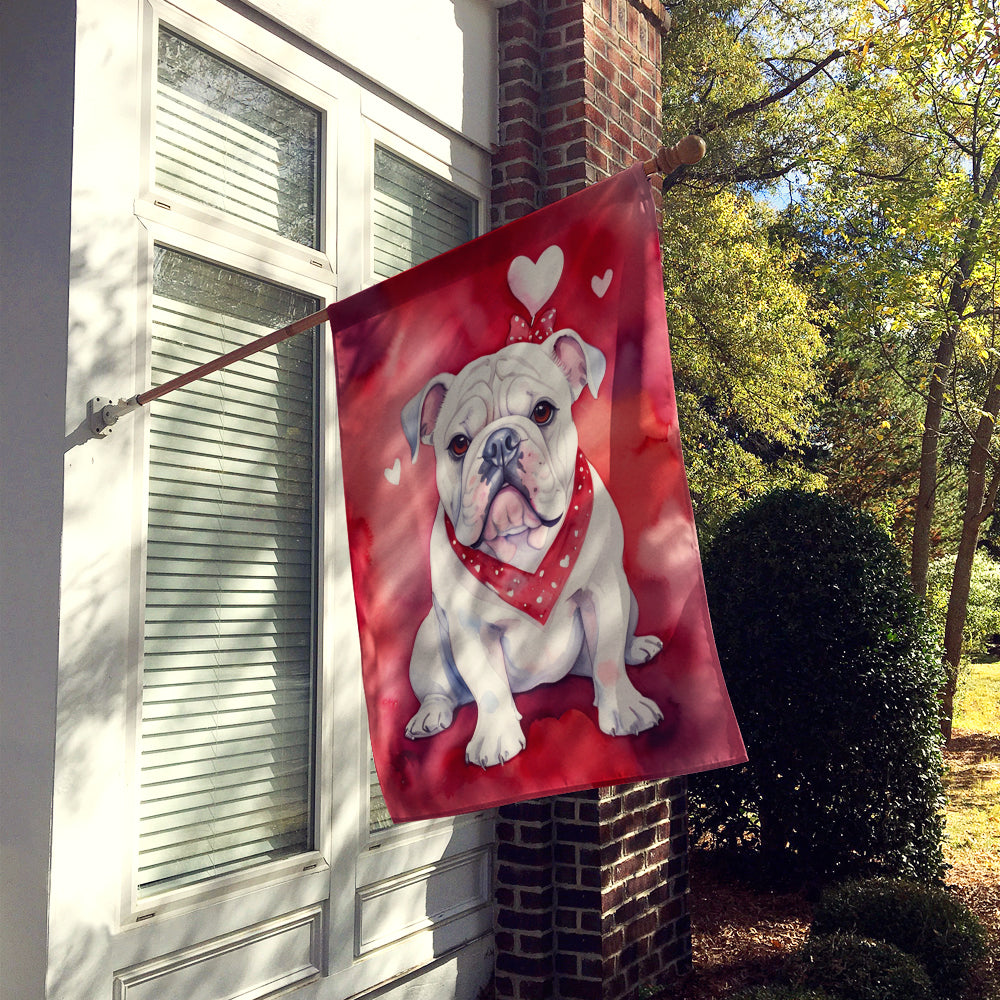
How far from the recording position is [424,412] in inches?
102

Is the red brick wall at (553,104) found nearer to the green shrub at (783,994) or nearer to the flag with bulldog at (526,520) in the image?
the flag with bulldog at (526,520)

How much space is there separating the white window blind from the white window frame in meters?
0.07

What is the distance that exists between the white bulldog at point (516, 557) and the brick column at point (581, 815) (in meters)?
2.15

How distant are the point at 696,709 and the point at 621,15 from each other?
13.3 ft

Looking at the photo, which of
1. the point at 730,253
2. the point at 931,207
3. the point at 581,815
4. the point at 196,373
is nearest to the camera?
the point at 196,373

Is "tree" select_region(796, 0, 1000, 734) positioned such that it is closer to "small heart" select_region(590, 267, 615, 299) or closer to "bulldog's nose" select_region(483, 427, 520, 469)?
"small heart" select_region(590, 267, 615, 299)

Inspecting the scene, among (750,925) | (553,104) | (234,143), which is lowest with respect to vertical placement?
(750,925)

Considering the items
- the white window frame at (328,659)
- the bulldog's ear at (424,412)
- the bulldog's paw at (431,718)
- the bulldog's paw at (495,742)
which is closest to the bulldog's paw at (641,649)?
the bulldog's paw at (495,742)

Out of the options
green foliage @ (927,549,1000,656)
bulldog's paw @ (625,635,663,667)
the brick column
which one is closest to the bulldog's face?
bulldog's paw @ (625,635,663,667)

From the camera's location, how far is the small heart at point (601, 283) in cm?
256

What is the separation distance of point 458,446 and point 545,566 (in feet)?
1.24

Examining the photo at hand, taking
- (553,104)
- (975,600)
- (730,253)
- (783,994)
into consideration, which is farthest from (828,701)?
(975,600)

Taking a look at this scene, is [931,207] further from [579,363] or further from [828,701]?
[579,363]

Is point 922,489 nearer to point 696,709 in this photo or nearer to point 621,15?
point 621,15
